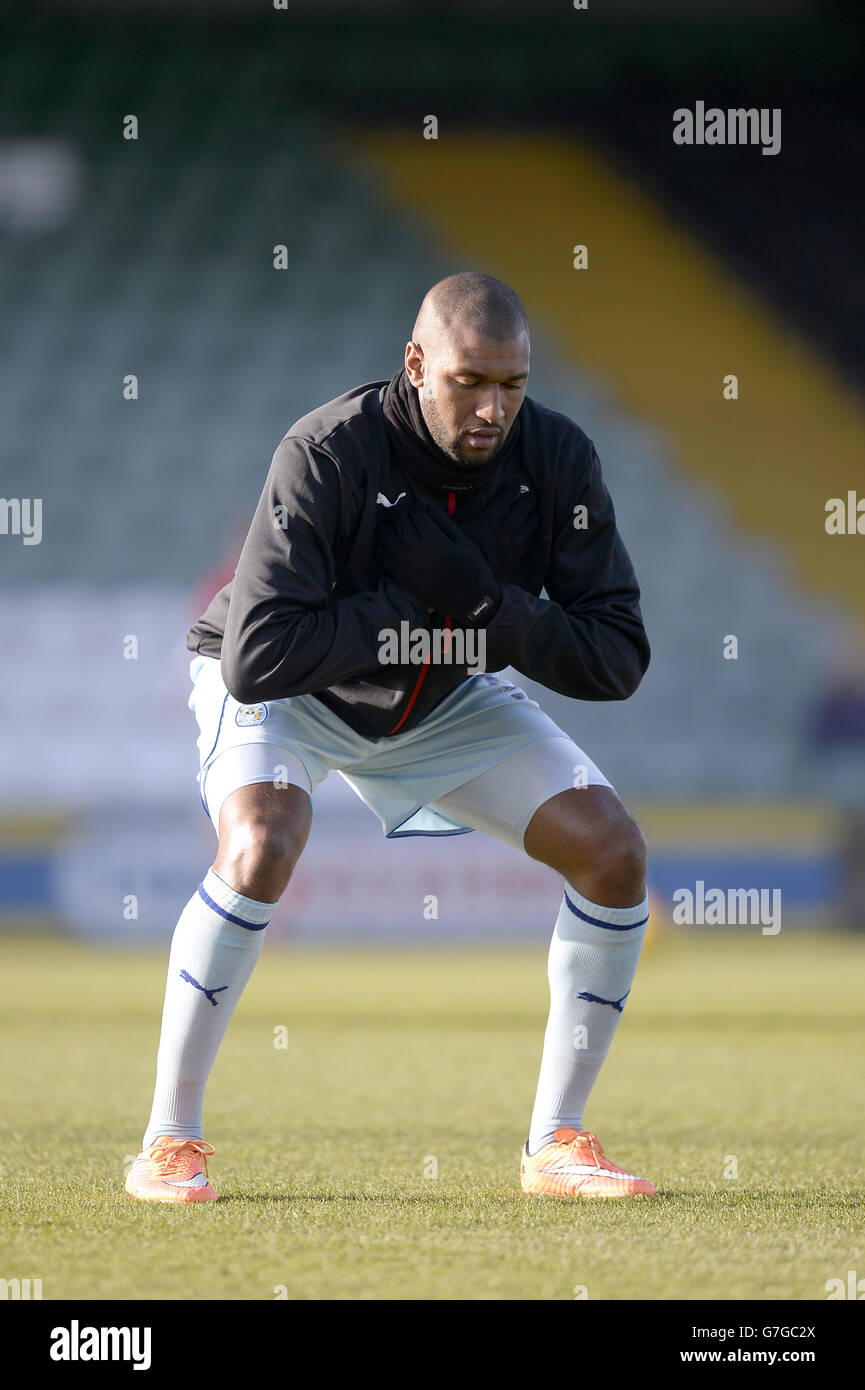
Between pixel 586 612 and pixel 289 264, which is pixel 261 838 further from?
pixel 289 264

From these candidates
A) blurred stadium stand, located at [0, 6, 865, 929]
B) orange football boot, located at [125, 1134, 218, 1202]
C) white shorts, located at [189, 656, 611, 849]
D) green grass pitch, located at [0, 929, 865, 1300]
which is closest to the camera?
green grass pitch, located at [0, 929, 865, 1300]

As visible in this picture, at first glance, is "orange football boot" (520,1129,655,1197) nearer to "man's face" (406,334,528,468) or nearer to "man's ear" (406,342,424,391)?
"man's face" (406,334,528,468)

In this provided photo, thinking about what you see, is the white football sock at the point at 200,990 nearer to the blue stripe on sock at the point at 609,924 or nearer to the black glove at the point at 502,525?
the blue stripe on sock at the point at 609,924

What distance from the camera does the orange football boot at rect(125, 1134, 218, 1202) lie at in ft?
10.9

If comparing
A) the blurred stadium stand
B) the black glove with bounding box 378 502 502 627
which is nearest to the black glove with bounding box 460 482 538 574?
the black glove with bounding box 378 502 502 627

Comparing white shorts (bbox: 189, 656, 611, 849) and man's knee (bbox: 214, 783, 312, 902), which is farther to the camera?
white shorts (bbox: 189, 656, 611, 849)

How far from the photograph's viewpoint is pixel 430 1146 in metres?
4.14

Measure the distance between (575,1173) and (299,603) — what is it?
4.25 ft

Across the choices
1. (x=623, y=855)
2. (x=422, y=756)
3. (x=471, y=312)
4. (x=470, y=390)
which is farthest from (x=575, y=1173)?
(x=471, y=312)

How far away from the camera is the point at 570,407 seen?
16.3 metres

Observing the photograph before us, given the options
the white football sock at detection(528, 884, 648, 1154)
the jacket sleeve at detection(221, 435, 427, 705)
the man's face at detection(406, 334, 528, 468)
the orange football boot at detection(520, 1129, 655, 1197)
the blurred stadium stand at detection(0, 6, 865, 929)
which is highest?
the blurred stadium stand at detection(0, 6, 865, 929)

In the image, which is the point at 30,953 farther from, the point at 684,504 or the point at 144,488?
the point at 684,504

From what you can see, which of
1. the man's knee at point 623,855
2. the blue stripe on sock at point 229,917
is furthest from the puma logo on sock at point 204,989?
the man's knee at point 623,855
